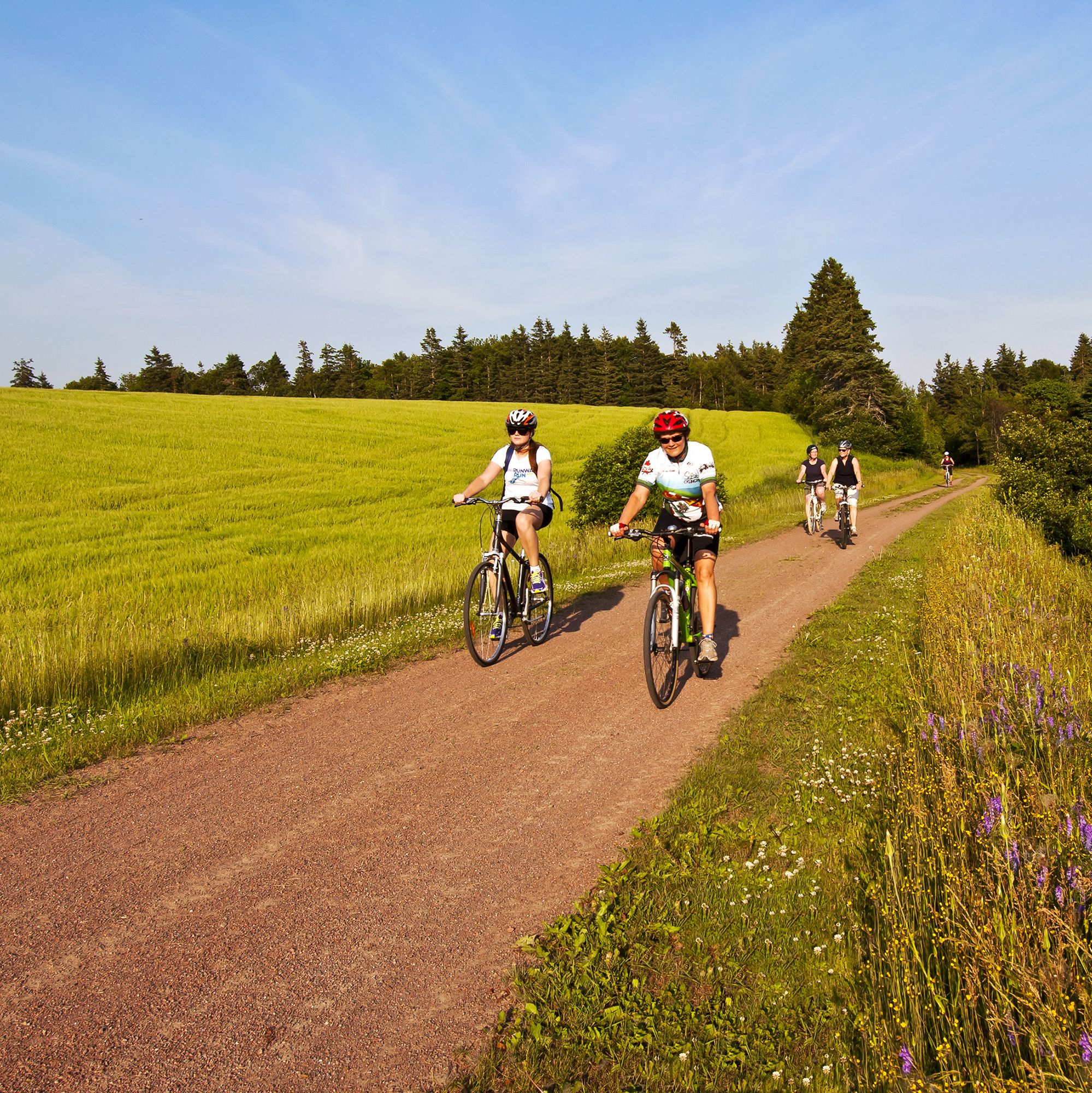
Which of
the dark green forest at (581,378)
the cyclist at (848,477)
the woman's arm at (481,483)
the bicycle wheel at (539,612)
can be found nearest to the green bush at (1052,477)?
the cyclist at (848,477)

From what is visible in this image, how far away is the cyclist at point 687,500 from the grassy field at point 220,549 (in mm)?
3064

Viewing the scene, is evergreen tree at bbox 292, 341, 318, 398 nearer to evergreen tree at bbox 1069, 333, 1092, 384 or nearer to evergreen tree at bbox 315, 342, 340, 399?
evergreen tree at bbox 315, 342, 340, 399

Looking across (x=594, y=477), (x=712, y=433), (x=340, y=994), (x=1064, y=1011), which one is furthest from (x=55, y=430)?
(x=712, y=433)

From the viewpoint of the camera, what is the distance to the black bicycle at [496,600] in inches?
284

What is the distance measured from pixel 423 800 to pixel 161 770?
74.3 inches

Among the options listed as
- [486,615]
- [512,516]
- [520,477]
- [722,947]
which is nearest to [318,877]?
[722,947]

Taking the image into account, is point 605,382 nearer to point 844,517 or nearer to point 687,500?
point 844,517

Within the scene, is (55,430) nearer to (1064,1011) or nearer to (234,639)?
(234,639)

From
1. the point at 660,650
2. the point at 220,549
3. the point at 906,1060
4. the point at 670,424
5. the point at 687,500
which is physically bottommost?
the point at 220,549

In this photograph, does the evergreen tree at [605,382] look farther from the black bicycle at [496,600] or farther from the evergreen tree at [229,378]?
the black bicycle at [496,600]

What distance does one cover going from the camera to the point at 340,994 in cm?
278

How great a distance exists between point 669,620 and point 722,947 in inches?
135

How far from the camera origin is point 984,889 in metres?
2.94

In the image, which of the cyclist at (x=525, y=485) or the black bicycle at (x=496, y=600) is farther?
the cyclist at (x=525, y=485)
